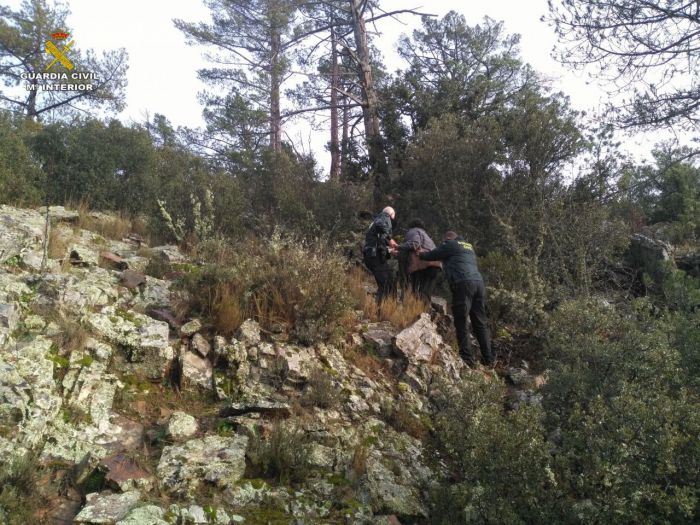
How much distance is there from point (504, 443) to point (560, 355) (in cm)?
Answer: 213

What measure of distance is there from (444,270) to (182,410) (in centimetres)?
388

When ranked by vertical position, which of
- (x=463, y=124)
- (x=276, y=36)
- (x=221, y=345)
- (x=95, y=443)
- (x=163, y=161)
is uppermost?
(x=276, y=36)

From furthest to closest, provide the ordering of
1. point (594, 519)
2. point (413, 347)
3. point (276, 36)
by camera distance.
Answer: point (276, 36), point (413, 347), point (594, 519)

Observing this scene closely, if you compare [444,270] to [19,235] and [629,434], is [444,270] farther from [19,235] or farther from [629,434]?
[19,235]

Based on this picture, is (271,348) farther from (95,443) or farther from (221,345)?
(95,443)

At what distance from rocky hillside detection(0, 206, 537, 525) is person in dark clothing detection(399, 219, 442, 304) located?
A: 1.52m

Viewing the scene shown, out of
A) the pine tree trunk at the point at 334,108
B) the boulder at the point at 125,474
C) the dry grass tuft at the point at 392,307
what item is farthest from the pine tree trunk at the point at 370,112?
the boulder at the point at 125,474

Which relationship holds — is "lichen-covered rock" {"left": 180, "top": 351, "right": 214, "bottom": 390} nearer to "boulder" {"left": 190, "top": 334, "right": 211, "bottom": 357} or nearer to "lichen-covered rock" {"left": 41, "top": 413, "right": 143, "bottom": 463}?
"boulder" {"left": 190, "top": 334, "right": 211, "bottom": 357}

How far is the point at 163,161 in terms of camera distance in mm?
10562

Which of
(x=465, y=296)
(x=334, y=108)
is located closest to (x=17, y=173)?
(x=465, y=296)

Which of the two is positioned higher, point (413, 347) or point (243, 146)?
point (243, 146)

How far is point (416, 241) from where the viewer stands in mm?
7441

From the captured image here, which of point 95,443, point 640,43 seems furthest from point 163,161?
point 640,43

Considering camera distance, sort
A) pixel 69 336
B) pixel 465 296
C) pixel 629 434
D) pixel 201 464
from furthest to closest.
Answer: pixel 465 296, pixel 69 336, pixel 201 464, pixel 629 434
